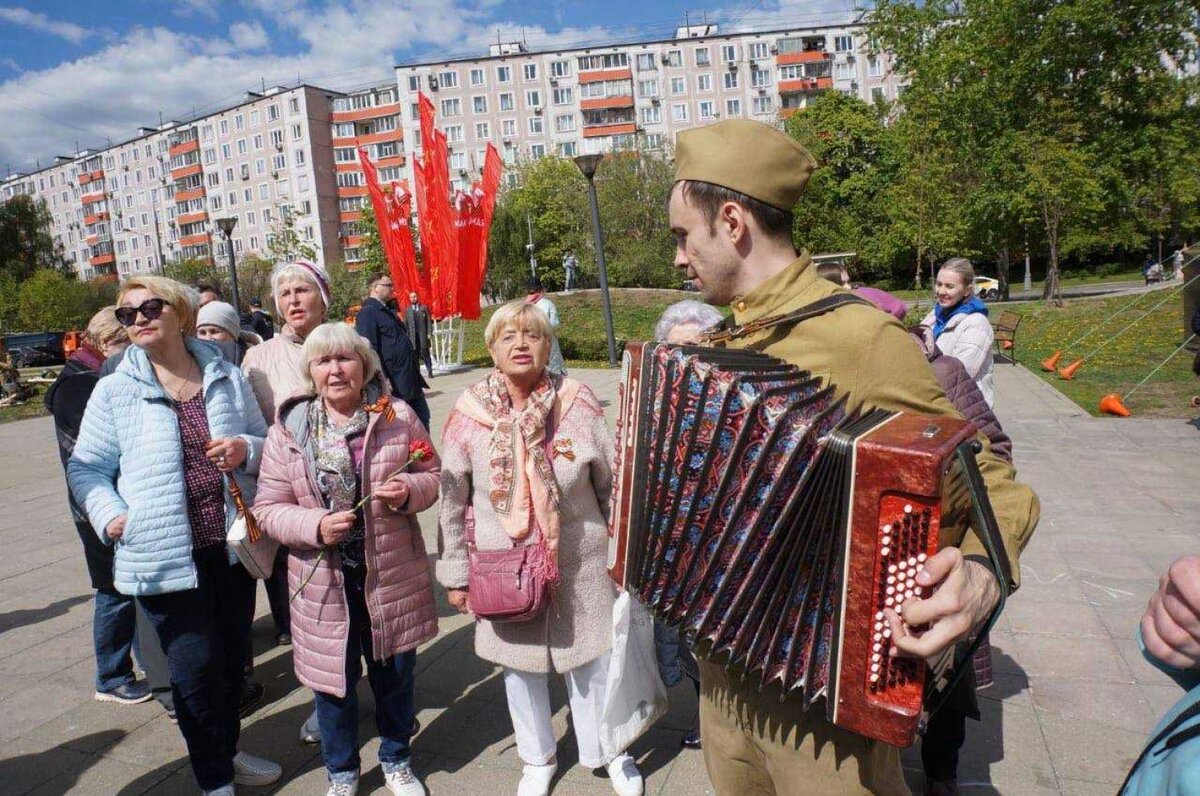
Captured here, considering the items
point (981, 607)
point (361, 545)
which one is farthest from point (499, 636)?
point (981, 607)

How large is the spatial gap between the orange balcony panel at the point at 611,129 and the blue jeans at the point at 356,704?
6951 cm

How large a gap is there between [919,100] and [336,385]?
109 ft

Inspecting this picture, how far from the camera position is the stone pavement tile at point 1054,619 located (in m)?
4.41

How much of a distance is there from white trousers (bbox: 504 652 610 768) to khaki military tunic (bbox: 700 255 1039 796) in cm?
135

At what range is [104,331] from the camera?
172 inches

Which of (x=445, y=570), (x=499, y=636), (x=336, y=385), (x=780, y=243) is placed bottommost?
(x=499, y=636)

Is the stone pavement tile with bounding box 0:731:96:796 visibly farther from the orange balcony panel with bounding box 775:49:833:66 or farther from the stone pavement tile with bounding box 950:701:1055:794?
the orange balcony panel with bounding box 775:49:833:66

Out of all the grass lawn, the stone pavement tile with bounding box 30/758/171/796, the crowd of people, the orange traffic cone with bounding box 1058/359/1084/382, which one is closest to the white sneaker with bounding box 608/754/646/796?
the crowd of people

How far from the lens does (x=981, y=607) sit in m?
1.36

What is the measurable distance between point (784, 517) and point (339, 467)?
2.25 meters

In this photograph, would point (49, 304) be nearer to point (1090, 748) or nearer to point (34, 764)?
point (34, 764)

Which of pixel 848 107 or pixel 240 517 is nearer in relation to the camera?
pixel 240 517

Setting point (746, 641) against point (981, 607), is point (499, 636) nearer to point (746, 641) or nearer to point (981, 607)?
point (746, 641)

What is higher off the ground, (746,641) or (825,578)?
(825,578)
